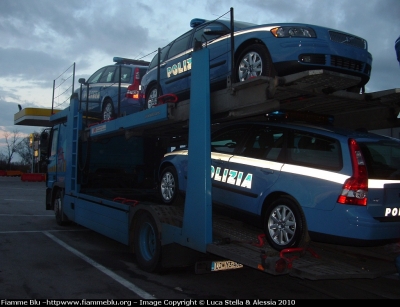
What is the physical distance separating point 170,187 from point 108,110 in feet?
14.0

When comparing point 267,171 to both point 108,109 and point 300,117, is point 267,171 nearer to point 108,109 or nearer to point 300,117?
point 300,117

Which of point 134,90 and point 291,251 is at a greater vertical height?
point 134,90

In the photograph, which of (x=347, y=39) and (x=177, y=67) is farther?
(x=177, y=67)

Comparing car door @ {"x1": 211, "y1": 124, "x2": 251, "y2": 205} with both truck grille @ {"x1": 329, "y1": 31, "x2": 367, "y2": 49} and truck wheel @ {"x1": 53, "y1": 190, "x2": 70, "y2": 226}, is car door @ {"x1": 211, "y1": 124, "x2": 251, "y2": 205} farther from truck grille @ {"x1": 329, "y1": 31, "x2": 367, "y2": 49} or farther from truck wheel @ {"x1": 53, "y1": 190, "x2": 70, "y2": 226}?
truck wheel @ {"x1": 53, "y1": 190, "x2": 70, "y2": 226}

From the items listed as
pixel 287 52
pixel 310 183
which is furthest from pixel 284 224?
pixel 287 52

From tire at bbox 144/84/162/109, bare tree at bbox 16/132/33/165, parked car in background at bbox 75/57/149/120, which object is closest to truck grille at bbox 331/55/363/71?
tire at bbox 144/84/162/109

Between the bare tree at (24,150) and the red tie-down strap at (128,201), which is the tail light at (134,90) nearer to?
the red tie-down strap at (128,201)

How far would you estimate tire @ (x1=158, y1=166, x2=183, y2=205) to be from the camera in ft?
21.0

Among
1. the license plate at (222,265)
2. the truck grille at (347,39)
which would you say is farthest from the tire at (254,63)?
the license plate at (222,265)

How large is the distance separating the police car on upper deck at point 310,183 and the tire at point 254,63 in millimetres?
567

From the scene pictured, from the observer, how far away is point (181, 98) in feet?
22.8

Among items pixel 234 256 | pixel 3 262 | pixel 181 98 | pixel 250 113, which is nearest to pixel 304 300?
pixel 234 256

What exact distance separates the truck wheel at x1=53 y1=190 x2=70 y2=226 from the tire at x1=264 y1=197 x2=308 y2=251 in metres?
6.66

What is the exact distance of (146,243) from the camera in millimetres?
6309
